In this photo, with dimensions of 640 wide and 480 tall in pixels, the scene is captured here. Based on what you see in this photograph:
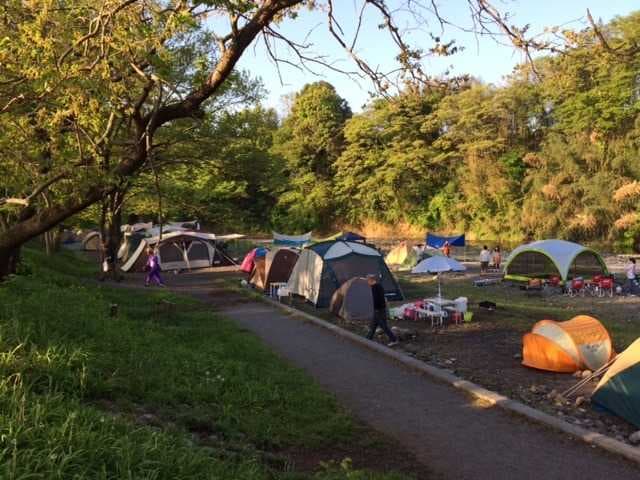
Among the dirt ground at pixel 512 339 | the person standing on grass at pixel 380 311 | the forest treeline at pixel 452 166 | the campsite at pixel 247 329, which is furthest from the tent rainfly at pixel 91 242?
the person standing on grass at pixel 380 311

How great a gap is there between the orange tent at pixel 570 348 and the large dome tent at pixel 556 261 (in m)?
11.3

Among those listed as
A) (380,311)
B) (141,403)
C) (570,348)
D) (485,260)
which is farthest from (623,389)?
(485,260)

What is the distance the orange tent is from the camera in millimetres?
8172

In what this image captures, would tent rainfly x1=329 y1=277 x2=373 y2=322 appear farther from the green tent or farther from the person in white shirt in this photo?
the person in white shirt

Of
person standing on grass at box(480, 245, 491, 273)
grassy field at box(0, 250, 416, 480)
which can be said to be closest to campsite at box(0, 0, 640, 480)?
grassy field at box(0, 250, 416, 480)

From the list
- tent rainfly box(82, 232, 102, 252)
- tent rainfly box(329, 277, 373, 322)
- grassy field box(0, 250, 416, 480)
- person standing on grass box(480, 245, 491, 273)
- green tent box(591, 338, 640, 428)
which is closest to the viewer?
grassy field box(0, 250, 416, 480)

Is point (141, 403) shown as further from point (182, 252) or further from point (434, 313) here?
point (182, 252)

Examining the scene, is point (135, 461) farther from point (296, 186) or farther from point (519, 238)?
point (296, 186)

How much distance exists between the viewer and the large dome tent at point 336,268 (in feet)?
48.5

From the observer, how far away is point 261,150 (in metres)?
19.7

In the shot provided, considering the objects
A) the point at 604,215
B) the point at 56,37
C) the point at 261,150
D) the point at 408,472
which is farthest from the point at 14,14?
the point at 604,215

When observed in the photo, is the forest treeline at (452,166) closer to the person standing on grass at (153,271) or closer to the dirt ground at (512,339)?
the person standing on grass at (153,271)

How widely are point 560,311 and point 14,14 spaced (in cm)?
1312

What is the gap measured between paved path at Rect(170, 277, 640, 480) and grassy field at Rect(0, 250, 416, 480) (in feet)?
1.90
